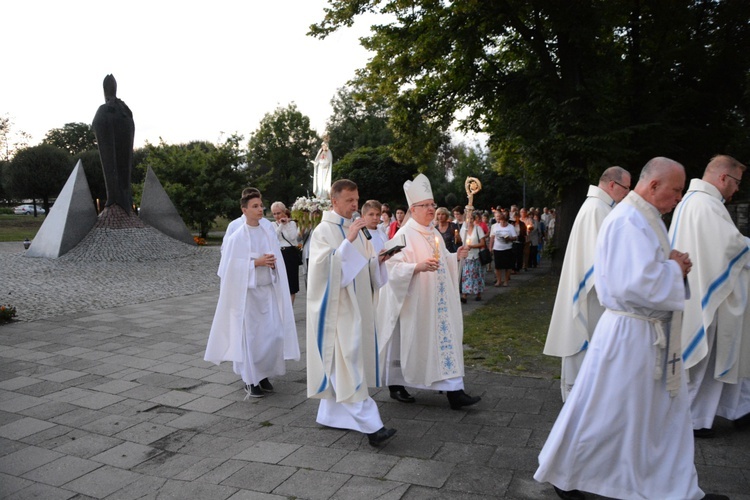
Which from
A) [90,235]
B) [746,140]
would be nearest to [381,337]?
[746,140]

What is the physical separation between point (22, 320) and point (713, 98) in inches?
659

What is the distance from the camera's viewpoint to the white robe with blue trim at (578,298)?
505 cm

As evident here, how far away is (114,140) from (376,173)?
27.3m

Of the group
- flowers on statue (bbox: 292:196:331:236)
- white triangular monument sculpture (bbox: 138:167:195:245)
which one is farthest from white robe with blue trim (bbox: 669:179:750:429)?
white triangular monument sculpture (bbox: 138:167:195:245)

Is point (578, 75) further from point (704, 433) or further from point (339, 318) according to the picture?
point (339, 318)

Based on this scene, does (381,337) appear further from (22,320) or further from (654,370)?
(22,320)

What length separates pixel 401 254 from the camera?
5.56 m

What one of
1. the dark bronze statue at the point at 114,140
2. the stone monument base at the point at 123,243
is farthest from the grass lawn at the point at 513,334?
the dark bronze statue at the point at 114,140

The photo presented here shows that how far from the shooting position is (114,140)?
19.5 meters

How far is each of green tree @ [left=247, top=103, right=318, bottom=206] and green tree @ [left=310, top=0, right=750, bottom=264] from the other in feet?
154

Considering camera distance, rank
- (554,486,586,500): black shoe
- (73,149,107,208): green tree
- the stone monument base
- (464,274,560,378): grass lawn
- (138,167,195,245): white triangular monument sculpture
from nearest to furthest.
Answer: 1. (554,486,586,500): black shoe
2. (464,274,560,378): grass lawn
3. the stone monument base
4. (138,167,195,245): white triangular monument sculpture
5. (73,149,107,208): green tree

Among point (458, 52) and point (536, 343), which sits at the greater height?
point (458, 52)

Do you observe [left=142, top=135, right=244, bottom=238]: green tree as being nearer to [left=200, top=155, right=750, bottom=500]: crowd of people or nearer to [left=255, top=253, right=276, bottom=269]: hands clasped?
[left=200, top=155, right=750, bottom=500]: crowd of people

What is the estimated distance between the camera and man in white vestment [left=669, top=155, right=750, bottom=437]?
15.1 feet
